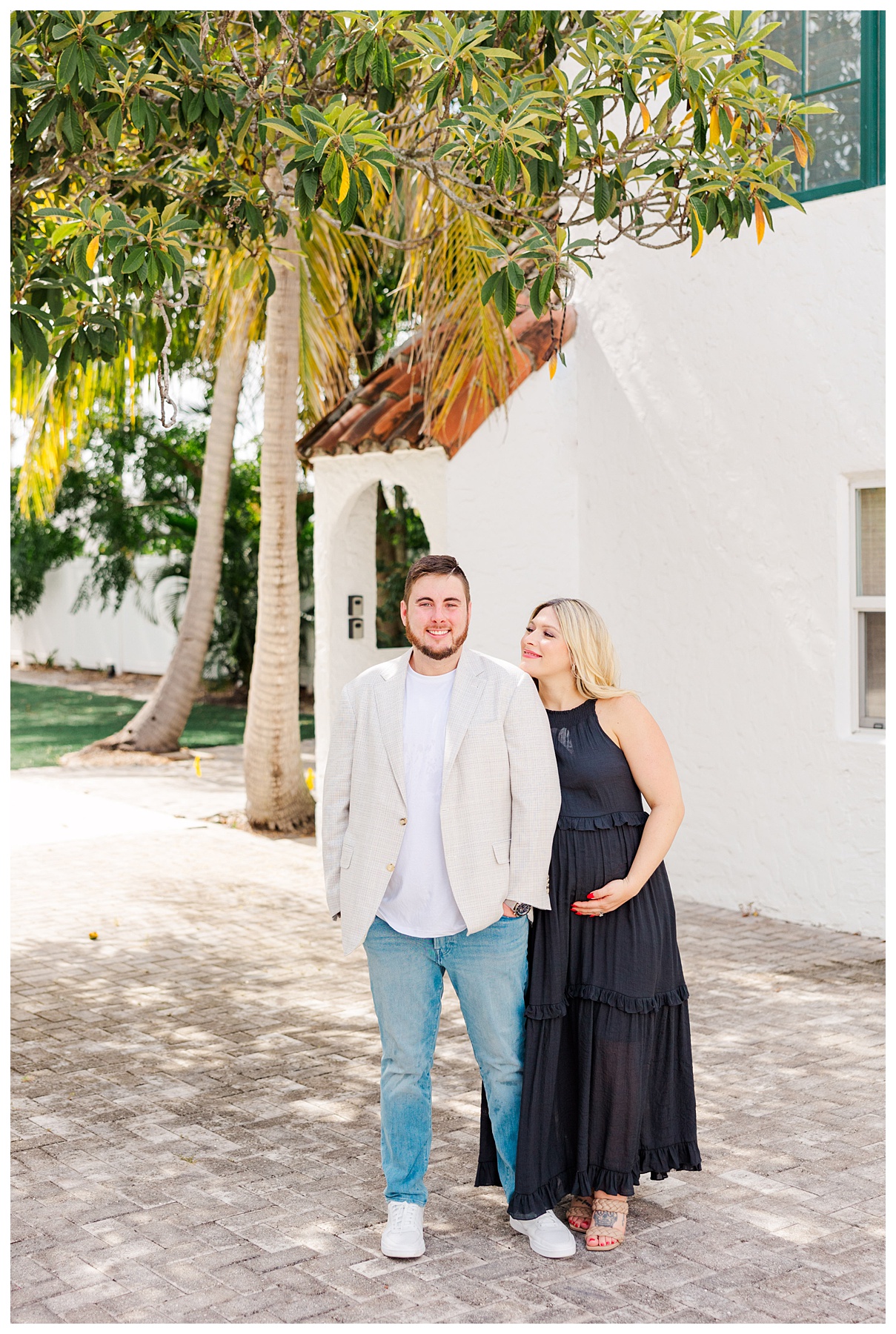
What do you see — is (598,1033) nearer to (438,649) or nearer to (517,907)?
(517,907)

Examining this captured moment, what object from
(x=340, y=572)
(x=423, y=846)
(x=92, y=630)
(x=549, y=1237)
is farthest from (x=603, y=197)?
(x=92, y=630)

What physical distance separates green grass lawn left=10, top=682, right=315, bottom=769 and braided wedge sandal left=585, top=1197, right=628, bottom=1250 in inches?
455

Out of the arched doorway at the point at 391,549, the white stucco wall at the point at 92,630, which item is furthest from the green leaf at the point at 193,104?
the white stucco wall at the point at 92,630

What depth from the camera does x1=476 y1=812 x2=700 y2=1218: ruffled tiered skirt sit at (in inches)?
155

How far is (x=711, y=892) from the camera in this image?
8297 millimetres

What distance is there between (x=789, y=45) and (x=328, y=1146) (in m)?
6.46

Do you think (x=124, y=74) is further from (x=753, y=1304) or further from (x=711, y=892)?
(x=711, y=892)

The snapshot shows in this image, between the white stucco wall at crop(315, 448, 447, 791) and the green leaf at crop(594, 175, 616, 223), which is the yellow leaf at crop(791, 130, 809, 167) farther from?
the white stucco wall at crop(315, 448, 447, 791)

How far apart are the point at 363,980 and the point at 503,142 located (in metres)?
3.97

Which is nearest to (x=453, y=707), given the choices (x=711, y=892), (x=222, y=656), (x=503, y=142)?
(x=503, y=142)

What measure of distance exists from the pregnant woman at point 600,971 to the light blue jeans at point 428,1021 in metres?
0.07

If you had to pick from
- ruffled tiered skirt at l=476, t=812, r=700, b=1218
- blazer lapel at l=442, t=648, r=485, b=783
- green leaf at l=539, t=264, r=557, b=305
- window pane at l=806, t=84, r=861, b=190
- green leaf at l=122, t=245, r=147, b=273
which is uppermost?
window pane at l=806, t=84, r=861, b=190

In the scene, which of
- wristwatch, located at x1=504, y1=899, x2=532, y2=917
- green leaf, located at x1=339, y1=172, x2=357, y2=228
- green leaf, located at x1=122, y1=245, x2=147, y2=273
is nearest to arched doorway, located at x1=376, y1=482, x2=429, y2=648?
green leaf, located at x1=122, y1=245, x2=147, y2=273

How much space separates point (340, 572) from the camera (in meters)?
10.1
